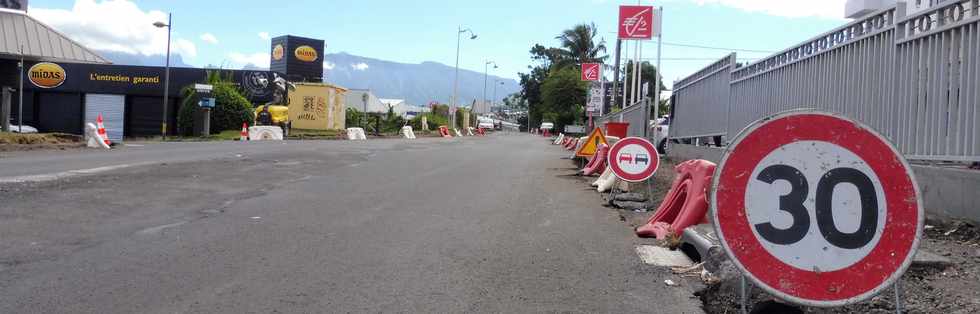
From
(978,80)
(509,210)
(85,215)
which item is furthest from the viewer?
(509,210)

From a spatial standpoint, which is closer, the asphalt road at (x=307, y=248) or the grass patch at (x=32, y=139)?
the asphalt road at (x=307, y=248)

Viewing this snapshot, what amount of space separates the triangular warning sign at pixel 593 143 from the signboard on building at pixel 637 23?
6.58 metres

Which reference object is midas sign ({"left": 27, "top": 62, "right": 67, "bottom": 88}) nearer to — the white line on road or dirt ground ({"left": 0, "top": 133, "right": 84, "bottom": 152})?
dirt ground ({"left": 0, "top": 133, "right": 84, "bottom": 152})

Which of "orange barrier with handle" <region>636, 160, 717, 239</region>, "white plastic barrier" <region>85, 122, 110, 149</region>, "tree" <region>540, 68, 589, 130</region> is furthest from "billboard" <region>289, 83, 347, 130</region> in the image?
"orange barrier with handle" <region>636, 160, 717, 239</region>

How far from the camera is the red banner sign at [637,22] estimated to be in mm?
23031

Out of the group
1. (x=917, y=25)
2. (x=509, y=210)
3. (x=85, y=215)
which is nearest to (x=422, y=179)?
(x=509, y=210)

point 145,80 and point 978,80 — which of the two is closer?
point 978,80

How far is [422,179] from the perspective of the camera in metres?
14.2

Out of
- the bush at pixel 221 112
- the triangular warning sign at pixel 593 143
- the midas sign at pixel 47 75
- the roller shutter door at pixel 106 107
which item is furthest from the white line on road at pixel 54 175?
the midas sign at pixel 47 75

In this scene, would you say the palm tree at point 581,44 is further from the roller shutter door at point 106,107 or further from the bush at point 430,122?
the roller shutter door at point 106,107

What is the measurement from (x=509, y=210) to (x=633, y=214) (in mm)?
1560

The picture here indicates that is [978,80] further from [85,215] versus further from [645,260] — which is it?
[85,215]

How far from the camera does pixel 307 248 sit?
6.97m

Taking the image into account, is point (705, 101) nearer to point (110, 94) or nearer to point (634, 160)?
point (634, 160)
